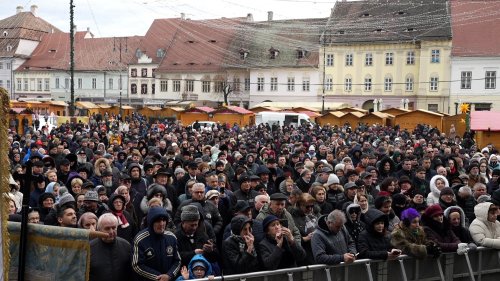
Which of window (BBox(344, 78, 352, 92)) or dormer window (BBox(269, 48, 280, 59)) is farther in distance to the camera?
dormer window (BBox(269, 48, 280, 59))

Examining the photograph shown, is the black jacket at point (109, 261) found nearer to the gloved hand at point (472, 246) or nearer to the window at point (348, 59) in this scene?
the gloved hand at point (472, 246)

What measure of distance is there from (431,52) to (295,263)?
186 ft

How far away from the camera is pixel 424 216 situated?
755 centimetres

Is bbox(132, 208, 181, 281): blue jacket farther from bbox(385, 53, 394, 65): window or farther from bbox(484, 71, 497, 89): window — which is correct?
bbox(385, 53, 394, 65): window

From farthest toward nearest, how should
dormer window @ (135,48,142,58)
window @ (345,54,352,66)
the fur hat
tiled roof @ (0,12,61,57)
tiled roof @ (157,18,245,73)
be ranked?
tiled roof @ (0,12,61,57) → dormer window @ (135,48,142,58) → tiled roof @ (157,18,245,73) → window @ (345,54,352,66) → the fur hat

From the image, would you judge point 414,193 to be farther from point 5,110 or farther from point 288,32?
point 288,32

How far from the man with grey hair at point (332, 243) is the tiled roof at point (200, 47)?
6227cm

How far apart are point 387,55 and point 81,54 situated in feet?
124

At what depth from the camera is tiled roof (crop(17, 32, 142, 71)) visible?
74.9 m

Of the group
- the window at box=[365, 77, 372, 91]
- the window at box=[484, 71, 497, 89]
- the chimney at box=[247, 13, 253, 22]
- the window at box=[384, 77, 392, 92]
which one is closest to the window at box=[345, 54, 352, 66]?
the window at box=[365, 77, 372, 91]

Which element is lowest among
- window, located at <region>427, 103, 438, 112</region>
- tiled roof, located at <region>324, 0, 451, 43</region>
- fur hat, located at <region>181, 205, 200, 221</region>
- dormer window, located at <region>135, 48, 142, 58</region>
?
fur hat, located at <region>181, 205, 200, 221</region>

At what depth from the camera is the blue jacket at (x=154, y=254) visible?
566 cm

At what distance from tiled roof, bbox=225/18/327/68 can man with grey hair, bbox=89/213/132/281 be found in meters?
60.0

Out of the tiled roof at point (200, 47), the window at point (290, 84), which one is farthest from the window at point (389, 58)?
the tiled roof at point (200, 47)
